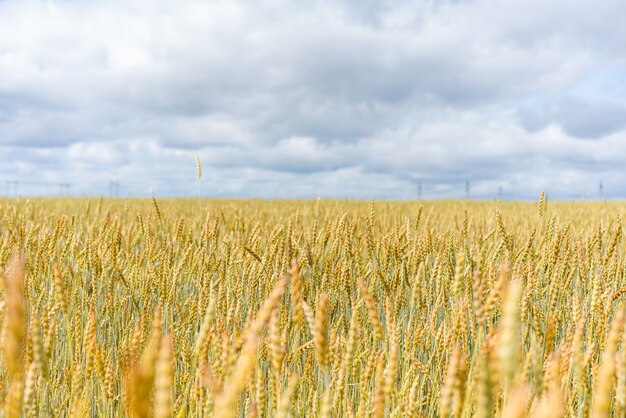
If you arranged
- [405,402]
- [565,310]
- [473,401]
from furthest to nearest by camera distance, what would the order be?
[565,310] → [473,401] → [405,402]

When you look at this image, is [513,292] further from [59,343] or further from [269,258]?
[59,343]

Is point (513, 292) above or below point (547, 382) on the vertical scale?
above

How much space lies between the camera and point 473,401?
1.55m

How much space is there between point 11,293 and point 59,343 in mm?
2163

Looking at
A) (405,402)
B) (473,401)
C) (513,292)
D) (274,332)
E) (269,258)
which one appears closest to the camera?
(513,292)

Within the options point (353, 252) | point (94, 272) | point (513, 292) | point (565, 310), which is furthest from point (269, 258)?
point (513, 292)

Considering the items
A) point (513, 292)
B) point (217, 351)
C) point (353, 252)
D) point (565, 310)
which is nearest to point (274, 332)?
point (217, 351)

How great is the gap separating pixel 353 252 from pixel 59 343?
5.07 ft

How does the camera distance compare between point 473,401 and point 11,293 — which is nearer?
point 11,293

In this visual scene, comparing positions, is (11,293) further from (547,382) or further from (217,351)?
(547,382)

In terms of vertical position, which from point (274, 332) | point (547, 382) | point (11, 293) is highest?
point (11, 293)

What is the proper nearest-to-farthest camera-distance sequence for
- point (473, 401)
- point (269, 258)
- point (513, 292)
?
1. point (513, 292)
2. point (473, 401)
3. point (269, 258)

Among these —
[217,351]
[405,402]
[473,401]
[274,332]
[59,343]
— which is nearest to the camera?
[274,332]

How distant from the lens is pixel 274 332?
91 cm
